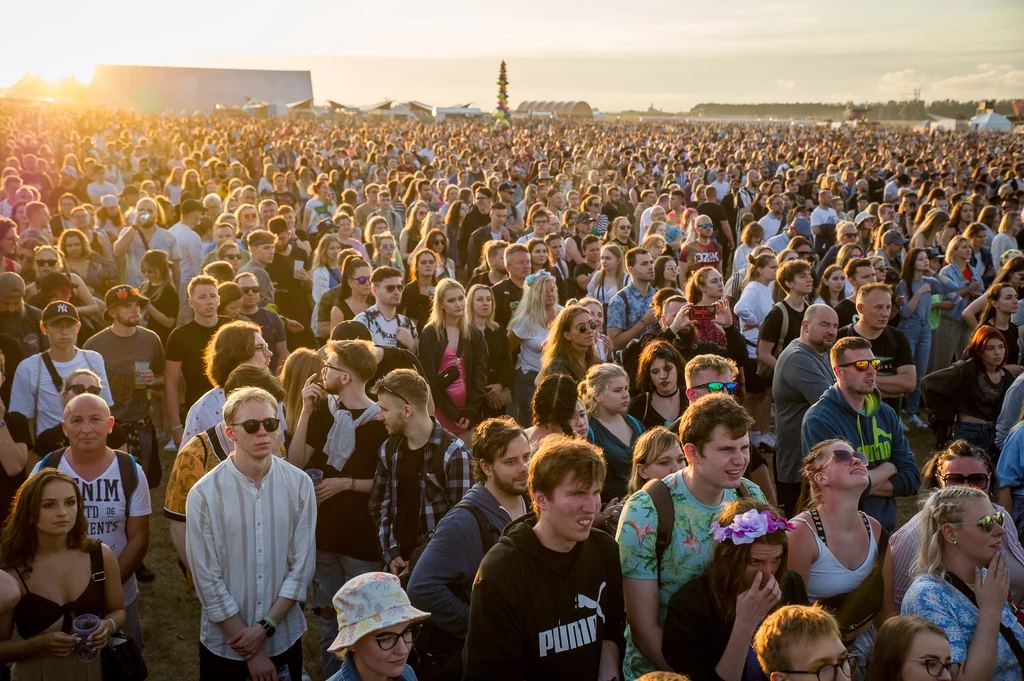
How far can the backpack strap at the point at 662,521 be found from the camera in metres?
3.14

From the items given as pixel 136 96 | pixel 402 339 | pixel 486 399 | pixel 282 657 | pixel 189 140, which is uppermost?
pixel 136 96

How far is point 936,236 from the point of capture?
34.8 ft

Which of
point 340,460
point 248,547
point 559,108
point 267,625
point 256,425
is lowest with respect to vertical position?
point 267,625

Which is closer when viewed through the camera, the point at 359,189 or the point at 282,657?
the point at 282,657

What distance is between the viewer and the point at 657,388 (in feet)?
17.4

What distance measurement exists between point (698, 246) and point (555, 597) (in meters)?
8.10

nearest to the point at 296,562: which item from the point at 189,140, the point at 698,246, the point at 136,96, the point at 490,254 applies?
the point at 490,254

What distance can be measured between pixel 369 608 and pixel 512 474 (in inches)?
35.7

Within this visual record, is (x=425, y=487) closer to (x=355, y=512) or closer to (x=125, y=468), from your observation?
(x=355, y=512)

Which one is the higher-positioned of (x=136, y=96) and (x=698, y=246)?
(x=136, y=96)

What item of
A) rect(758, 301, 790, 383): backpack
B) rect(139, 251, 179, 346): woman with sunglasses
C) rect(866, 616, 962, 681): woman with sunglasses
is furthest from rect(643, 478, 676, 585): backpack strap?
rect(139, 251, 179, 346): woman with sunglasses

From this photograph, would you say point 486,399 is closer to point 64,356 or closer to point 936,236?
point 64,356

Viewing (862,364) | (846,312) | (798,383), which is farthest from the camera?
(846,312)

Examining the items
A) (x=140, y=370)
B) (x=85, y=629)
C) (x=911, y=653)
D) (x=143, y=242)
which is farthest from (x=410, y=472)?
(x=143, y=242)
